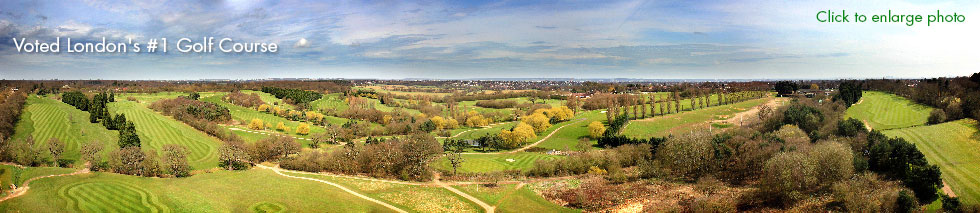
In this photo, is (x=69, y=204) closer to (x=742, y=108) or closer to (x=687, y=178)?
(x=687, y=178)

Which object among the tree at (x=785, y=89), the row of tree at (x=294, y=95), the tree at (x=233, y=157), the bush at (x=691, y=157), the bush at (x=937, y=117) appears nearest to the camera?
the bush at (x=691, y=157)

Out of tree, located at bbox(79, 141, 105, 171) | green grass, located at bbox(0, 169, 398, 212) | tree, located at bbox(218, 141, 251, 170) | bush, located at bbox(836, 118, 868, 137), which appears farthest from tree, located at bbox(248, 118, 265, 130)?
bush, located at bbox(836, 118, 868, 137)

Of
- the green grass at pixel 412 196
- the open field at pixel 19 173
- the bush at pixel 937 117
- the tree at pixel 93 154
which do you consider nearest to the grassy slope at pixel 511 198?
the green grass at pixel 412 196

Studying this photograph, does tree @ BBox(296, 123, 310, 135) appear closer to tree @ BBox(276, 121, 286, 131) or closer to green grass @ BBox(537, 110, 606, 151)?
tree @ BBox(276, 121, 286, 131)

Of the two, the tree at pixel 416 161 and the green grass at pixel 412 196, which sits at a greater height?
the tree at pixel 416 161

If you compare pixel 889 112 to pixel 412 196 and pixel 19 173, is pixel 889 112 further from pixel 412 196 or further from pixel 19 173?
pixel 19 173

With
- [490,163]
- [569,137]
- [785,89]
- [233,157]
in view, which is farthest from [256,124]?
[785,89]

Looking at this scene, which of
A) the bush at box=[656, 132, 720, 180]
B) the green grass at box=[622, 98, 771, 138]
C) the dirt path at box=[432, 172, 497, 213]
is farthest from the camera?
the green grass at box=[622, 98, 771, 138]

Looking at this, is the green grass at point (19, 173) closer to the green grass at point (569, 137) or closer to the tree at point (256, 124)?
the tree at point (256, 124)
